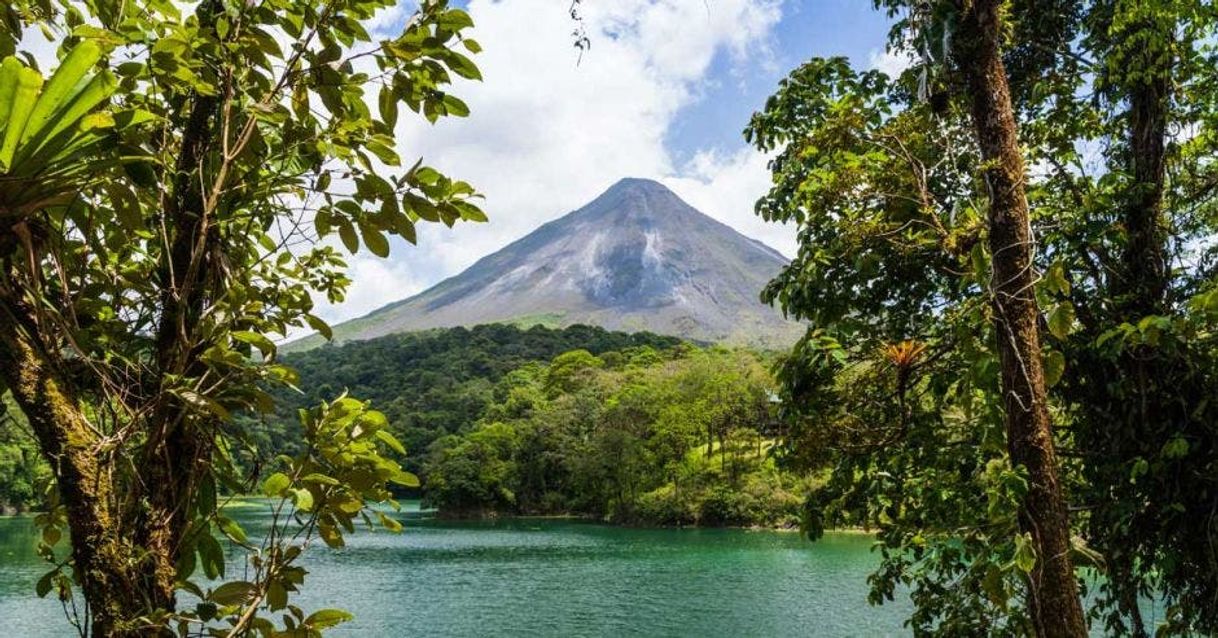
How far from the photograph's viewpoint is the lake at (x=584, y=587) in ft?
53.2

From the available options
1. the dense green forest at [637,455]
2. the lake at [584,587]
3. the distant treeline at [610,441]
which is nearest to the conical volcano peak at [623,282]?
the distant treeline at [610,441]

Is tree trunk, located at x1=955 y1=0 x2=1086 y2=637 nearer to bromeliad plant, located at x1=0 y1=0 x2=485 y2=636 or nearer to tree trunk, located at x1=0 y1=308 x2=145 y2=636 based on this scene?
bromeliad plant, located at x1=0 y1=0 x2=485 y2=636

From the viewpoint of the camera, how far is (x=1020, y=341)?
6.86ft

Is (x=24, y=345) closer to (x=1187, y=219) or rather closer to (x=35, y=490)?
(x=35, y=490)

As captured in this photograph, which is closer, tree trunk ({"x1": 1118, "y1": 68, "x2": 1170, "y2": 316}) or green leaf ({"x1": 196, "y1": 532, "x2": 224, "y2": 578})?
green leaf ({"x1": 196, "y1": 532, "x2": 224, "y2": 578})

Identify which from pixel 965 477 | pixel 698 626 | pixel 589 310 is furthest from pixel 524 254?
pixel 965 477

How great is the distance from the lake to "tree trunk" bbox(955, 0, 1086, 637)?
38.1ft

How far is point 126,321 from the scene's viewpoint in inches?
51.2

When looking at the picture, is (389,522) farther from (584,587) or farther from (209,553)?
(584,587)

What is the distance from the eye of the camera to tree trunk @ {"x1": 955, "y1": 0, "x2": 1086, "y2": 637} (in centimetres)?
A: 196

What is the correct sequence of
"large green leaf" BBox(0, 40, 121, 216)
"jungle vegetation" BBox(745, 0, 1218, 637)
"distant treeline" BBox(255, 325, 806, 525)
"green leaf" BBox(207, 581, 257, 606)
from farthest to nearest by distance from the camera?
"distant treeline" BBox(255, 325, 806, 525) → "jungle vegetation" BBox(745, 0, 1218, 637) → "green leaf" BBox(207, 581, 257, 606) → "large green leaf" BBox(0, 40, 121, 216)

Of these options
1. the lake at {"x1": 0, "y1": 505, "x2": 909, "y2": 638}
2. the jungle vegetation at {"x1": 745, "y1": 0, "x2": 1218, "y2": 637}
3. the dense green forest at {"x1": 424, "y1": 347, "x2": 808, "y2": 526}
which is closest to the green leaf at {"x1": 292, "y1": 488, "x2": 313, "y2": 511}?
the jungle vegetation at {"x1": 745, "y1": 0, "x2": 1218, "y2": 637}

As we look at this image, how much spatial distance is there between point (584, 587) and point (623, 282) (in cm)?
14736

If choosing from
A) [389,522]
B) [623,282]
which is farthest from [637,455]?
[623,282]
